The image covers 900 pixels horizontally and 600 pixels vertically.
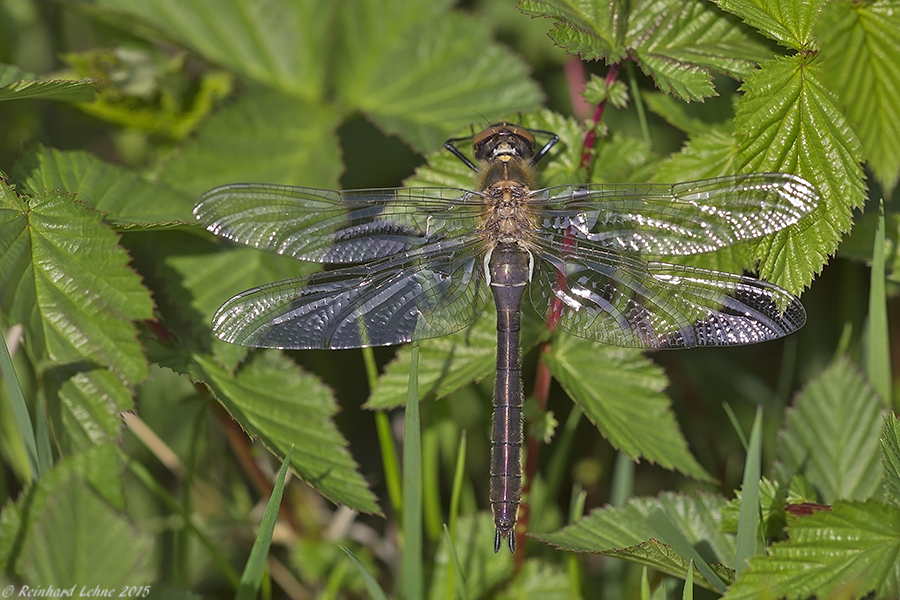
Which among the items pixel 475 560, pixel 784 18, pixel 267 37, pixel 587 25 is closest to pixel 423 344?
pixel 475 560

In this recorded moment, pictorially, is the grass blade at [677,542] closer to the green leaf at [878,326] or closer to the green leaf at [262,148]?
the green leaf at [878,326]

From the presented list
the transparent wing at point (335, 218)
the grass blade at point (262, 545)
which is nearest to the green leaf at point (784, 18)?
the transparent wing at point (335, 218)

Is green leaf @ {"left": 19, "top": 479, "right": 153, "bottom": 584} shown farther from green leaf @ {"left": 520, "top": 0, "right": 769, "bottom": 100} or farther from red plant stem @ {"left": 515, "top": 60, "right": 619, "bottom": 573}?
green leaf @ {"left": 520, "top": 0, "right": 769, "bottom": 100}

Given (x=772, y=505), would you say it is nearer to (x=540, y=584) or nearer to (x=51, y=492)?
(x=540, y=584)

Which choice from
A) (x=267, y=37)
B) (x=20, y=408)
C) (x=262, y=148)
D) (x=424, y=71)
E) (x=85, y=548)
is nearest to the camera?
(x=85, y=548)

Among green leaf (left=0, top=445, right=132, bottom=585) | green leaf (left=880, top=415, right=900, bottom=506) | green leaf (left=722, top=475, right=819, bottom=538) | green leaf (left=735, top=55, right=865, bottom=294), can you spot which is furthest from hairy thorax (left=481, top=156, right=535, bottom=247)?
green leaf (left=0, top=445, right=132, bottom=585)

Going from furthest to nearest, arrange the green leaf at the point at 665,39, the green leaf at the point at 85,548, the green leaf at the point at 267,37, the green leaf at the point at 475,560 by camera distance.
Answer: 1. the green leaf at the point at 267,37
2. the green leaf at the point at 475,560
3. the green leaf at the point at 665,39
4. the green leaf at the point at 85,548
